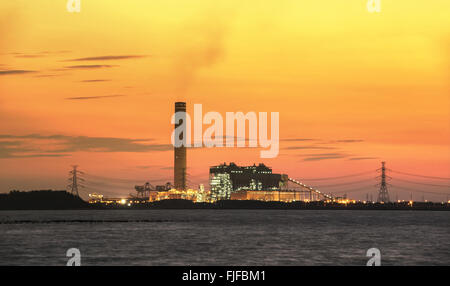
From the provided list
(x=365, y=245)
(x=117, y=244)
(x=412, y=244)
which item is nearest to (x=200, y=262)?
(x=117, y=244)

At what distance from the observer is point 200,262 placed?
2239 inches

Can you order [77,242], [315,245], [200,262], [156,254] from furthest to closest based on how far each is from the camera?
[77,242] → [315,245] → [156,254] → [200,262]
